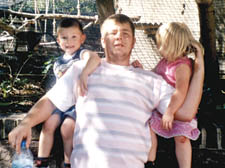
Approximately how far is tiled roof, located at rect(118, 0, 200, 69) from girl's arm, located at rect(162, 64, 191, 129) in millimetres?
4737

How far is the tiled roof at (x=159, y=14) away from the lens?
7.38 metres

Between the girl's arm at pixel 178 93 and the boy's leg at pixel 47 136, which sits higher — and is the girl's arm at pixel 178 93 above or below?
above

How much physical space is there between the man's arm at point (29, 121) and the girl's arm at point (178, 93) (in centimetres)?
82

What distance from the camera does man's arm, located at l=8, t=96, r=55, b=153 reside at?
1793 mm

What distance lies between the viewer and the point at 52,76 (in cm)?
437

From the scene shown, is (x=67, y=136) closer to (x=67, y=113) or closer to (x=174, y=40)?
(x=67, y=113)

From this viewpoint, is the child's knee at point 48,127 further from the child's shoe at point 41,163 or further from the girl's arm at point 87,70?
the girl's arm at point 87,70

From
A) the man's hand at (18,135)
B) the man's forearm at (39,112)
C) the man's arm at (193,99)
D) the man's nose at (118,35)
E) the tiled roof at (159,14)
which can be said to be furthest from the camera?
the tiled roof at (159,14)

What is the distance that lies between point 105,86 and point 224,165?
122cm

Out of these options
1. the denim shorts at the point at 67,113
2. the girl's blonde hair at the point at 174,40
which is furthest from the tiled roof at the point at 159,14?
the denim shorts at the point at 67,113

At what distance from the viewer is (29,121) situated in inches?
74.8

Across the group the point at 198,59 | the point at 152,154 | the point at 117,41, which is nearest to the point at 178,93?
the point at 198,59

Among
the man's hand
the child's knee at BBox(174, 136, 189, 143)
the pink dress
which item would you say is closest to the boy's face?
the pink dress

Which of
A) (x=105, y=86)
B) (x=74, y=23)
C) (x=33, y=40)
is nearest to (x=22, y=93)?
(x=33, y=40)
